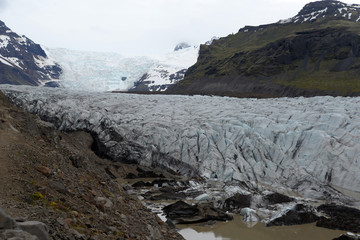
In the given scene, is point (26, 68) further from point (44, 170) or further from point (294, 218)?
point (44, 170)

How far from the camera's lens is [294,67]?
89.2m

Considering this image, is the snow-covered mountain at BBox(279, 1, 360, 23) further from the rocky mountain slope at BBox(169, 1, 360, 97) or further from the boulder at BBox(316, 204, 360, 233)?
the boulder at BBox(316, 204, 360, 233)

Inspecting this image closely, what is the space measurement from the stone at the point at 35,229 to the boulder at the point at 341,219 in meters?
10.2

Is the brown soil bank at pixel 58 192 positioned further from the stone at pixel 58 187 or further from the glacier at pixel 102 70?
Result: the glacier at pixel 102 70

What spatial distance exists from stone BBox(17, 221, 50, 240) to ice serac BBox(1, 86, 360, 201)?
14.7 metres

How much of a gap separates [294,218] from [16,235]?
10329 mm

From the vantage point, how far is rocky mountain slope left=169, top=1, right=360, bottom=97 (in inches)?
2990

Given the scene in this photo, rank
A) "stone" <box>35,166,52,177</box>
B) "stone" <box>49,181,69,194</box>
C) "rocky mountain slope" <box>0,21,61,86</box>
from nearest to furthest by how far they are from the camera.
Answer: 1. "stone" <box>49,181,69,194</box>
2. "stone" <box>35,166,52,177</box>
3. "rocky mountain slope" <box>0,21,61,86</box>

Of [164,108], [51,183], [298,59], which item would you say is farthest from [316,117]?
[298,59]

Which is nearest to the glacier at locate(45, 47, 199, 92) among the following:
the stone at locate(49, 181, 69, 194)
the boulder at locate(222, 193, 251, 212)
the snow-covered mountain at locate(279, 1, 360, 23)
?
the snow-covered mountain at locate(279, 1, 360, 23)

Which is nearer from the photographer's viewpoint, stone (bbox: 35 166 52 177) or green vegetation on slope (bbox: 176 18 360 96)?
stone (bbox: 35 166 52 177)

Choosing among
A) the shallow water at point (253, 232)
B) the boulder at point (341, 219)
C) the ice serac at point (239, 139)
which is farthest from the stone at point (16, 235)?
the ice serac at point (239, 139)

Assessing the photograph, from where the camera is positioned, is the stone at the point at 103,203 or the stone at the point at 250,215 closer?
the stone at the point at 103,203

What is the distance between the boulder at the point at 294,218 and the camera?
11.9 metres
